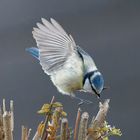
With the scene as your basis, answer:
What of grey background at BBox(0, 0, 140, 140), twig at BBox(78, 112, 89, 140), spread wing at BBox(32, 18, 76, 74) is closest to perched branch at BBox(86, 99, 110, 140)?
twig at BBox(78, 112, 89, 140)

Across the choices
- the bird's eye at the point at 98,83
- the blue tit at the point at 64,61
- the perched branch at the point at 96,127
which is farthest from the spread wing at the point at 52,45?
the perched branch at the point at 96,127

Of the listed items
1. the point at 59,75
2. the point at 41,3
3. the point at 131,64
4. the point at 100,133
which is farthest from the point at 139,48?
the point at 100,133

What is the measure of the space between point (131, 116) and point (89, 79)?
2.06 metres

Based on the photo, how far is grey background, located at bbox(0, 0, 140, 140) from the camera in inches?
129

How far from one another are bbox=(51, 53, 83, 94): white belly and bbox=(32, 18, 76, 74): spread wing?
0.05 feet

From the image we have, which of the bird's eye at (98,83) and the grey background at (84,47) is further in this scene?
the grey background at (84,47)

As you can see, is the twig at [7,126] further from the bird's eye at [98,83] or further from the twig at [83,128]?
the bird's eye at [98,83]

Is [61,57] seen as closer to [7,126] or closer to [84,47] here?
[7,126]

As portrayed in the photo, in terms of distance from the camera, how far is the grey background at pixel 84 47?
10.8ft

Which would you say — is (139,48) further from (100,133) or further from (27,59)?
(100,133)

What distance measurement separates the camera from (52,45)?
4.52 ft

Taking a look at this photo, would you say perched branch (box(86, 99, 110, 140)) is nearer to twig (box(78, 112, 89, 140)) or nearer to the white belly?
twig (box(78, 112, 89, 140))

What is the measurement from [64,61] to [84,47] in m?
1.88

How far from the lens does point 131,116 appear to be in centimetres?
340
